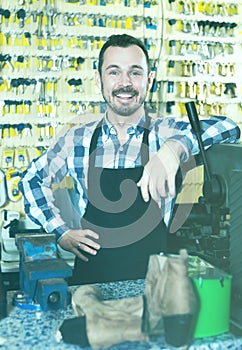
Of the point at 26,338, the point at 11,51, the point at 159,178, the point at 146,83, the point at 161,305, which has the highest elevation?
the point at 11,51

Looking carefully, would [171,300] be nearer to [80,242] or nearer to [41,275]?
[41,275]

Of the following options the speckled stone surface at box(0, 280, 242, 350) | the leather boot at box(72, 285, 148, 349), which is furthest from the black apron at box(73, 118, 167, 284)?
the leather boot at box(72, 285, 148, 349)

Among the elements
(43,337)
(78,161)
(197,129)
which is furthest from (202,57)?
(43,337)

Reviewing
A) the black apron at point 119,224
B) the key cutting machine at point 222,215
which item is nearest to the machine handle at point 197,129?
the key cutting machine at point 222,215

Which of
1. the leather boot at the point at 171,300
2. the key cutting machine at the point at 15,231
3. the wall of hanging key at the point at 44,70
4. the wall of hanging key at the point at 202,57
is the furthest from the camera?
the wall of hanging key at the point at 202,57

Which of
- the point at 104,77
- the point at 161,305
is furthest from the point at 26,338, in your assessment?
the point at 104,77

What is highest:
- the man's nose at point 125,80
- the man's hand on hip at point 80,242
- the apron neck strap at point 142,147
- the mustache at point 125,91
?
the man's nose at point 125,80

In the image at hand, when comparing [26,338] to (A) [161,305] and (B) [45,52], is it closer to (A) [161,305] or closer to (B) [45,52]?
(A) [161,305]

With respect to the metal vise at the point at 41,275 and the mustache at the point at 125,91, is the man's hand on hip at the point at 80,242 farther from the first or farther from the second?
the mustache at the point at 125,91

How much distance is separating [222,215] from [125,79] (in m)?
1.27

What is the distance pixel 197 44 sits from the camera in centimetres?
456

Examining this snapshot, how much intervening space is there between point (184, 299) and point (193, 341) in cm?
15

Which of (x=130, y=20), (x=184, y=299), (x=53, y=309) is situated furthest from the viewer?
(x=130, y=20)

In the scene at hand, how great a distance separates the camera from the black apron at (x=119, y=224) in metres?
2.36
